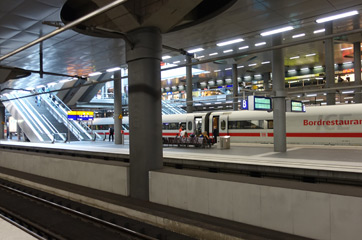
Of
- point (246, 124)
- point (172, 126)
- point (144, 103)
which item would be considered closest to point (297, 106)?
point (246, 124)

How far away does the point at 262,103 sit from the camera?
1370cm

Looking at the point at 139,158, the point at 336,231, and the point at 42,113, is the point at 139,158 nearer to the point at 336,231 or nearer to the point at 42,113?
the point at 336,231

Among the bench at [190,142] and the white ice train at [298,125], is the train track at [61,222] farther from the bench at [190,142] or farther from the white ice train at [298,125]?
the white ice train at [298,125]

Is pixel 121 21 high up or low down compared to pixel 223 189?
up

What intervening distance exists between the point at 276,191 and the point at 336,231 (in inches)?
42.3

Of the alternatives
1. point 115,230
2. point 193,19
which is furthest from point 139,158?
point 193,19

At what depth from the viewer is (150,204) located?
7047 millimetres

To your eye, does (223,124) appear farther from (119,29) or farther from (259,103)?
(119,29)

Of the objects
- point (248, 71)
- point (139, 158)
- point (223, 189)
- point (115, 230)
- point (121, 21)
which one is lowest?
point (115, 230)

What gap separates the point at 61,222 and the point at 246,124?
1468cm

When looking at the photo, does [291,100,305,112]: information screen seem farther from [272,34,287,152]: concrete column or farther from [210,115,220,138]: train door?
[210,115,220,138]: train door

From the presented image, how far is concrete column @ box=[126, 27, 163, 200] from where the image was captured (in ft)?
24.0

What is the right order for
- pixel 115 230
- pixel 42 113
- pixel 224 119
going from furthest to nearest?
1. pixel 42 113
2. pixel 224 119
3. pixel 115 230

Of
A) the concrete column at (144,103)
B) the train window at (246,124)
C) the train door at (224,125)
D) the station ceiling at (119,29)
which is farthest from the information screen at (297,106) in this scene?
the concrete column at (144,103)
